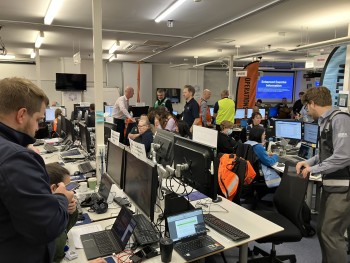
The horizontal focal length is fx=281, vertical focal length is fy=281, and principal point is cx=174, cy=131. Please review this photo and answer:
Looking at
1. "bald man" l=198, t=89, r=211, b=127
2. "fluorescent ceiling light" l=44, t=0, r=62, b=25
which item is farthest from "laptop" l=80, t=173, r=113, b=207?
"bald man" l=198, t=89, r=211, b=127

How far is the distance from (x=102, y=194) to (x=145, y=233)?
2.77ft

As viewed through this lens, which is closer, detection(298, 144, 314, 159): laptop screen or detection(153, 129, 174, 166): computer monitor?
detection(153, 129, 174, 166): computer monitor

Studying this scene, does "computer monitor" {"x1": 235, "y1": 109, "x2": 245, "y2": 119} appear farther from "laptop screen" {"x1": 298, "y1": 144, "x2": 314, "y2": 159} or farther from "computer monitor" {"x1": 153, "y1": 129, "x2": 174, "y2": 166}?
"computer monitor" {"x1": 153, "y1": 129, "x2": 174, "y2": 166}

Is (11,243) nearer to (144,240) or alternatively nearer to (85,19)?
(144,240)

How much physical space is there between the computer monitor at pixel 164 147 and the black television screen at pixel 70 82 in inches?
314

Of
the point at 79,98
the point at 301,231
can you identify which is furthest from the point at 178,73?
the point at 301,231

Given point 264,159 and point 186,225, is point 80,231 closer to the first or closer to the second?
point 186,225

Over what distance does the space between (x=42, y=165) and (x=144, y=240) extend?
943mm

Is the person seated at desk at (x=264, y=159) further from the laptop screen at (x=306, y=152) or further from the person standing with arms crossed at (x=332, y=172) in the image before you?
the person standing with arms crossed at (x=332, y=172)

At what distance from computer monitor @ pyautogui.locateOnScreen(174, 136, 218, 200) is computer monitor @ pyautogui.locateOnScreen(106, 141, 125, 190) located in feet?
1.55

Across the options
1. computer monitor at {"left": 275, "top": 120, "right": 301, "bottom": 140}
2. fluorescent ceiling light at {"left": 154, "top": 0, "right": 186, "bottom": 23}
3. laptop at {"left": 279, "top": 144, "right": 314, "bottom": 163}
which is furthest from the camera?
computer monitor at {"left": 275, "top": 120, "right": 301, "bottom": 140}

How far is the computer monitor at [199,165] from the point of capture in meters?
2.00

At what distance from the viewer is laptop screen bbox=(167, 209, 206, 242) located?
1861mm

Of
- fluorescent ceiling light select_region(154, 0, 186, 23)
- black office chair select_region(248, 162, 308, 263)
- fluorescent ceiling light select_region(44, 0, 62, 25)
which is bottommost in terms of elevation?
black office chair select_region(248, 162, 308, 263)
